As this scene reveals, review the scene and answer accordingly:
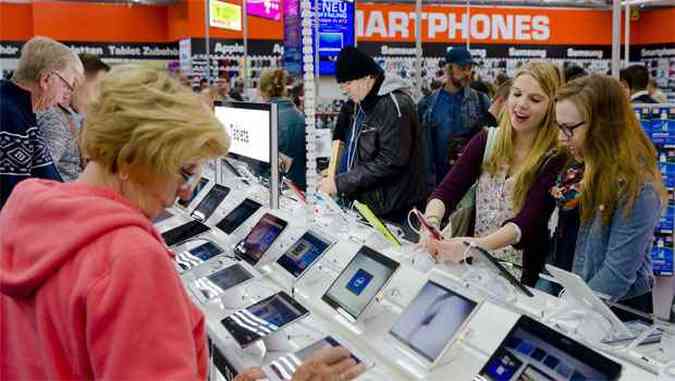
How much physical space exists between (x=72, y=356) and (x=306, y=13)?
231 cm

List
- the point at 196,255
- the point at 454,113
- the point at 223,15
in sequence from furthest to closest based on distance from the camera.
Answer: the point at 223,15
the point at 454,113
the point at 196,255

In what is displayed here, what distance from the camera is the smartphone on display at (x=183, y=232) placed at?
3.37 metres

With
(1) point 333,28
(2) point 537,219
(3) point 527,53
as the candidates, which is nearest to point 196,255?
(2) point 537,219

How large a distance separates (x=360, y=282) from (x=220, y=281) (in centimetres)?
67

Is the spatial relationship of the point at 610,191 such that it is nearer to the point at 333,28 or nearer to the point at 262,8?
the point at 333,28

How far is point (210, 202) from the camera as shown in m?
4.05

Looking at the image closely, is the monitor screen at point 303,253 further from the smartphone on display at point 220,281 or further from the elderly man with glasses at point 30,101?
the elderly man with glasses at point 30,101

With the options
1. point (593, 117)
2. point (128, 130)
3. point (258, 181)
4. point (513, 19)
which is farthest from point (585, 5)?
point (128, 130)

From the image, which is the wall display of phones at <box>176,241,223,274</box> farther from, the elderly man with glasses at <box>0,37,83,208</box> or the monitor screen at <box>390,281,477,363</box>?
the monitor screen at <box>390,281,477,363</box>

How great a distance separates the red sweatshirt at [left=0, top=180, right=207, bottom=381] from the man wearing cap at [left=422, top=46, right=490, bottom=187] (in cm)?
451

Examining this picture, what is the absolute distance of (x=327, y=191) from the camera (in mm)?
3717

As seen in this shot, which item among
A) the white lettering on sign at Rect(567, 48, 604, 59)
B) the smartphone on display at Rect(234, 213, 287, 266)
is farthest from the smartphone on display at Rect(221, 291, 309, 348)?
the white lettering on sign at Rect(567, 48, 604, 59)

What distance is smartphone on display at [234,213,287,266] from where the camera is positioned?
3.00 metres

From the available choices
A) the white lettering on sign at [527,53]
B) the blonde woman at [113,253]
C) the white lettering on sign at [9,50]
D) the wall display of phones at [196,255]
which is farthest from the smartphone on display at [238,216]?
the white lettering on sign at [527,53]
